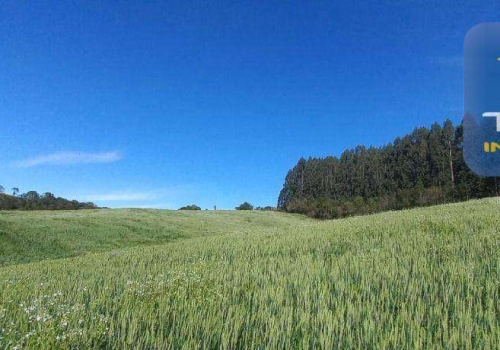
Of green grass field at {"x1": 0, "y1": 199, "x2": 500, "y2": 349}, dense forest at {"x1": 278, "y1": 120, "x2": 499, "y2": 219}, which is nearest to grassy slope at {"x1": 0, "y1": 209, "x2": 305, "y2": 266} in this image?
green grass field at {"x1": 0, "y1": 199, "x2": 500, "y2": 349}

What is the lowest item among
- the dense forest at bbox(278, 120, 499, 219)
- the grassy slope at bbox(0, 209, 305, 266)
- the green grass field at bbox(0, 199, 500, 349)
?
the grassy slope at bbox(0, 209, 305, 266)

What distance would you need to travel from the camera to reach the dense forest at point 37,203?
272ft

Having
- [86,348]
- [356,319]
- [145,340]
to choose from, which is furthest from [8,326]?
[356,319]

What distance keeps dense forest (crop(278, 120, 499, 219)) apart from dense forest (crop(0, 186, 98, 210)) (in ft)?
204

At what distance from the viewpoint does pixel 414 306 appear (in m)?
3.38

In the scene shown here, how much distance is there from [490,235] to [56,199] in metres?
106

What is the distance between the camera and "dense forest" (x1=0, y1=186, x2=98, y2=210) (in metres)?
83.0

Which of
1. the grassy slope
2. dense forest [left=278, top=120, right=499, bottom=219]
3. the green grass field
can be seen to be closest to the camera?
the green grass field

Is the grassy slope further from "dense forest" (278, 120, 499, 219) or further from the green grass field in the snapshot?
"dense forest" (278, 120, 499, 219)

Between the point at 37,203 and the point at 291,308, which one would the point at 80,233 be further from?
the point at 37,203

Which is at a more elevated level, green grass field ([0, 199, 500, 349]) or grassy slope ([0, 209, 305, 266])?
green grass field ([0, 199, 500, 349])

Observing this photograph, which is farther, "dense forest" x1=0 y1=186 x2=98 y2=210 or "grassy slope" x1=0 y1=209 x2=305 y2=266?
"dense forest" x1=0 y1=186 x2=98 y2=210

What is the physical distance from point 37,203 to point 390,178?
356 feet

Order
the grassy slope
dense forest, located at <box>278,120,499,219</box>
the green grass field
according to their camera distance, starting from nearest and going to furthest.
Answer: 1. the green grass field
2. the grassy slope
3. dense forest, located at <box>278,120,499,219</box>
